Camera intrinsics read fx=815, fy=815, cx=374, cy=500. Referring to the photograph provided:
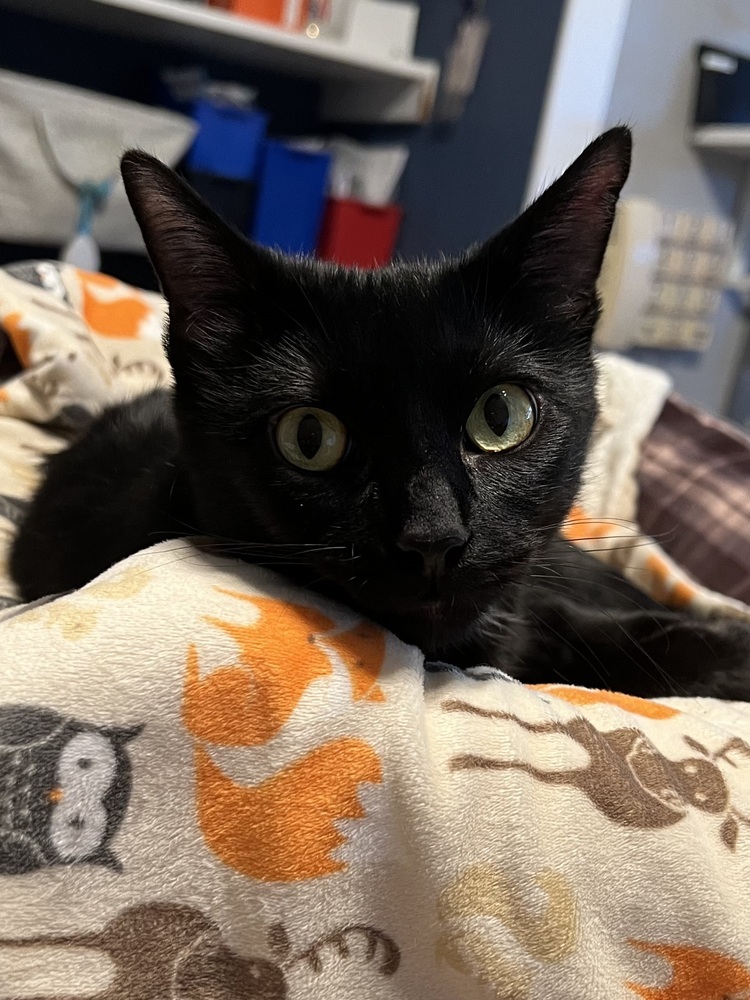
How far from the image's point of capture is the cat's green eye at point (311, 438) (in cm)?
68

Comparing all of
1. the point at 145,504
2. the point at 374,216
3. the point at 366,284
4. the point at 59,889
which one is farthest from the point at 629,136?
the point at 374,216

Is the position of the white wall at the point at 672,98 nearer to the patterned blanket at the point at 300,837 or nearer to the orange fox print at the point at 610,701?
the orange fox print at the point at 610,701

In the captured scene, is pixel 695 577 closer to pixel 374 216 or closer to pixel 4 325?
pixel 4 325

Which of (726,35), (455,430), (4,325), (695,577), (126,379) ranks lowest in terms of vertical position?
(695,577)

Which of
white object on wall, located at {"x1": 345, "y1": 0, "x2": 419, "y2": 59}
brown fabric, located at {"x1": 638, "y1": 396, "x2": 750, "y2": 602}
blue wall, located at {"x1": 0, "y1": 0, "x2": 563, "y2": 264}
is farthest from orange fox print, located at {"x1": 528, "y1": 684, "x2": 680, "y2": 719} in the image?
white object on wall, located at {"x1": 345, "y1": 0, "x2": 419, "y2": 59}

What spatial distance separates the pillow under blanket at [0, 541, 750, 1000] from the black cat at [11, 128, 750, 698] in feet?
0.36

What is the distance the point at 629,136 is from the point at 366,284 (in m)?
0.27

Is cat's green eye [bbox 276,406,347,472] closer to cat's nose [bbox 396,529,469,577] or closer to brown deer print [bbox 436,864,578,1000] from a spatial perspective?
cat's nose [bbox 396,529,469,577]

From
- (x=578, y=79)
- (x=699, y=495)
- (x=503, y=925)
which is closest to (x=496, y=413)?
(x=503, y=925)

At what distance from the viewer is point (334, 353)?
691 mm

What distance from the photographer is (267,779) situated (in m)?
0.57

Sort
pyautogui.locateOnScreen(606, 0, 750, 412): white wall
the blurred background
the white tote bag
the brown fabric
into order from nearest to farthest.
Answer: the brown fabric, the white tote bag, the blurred background, pyautogui.locateOnScreen(606, 0, 750, 412): white wall

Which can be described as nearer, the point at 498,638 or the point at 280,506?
the point at 280,506

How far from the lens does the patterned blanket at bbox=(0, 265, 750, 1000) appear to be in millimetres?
541
